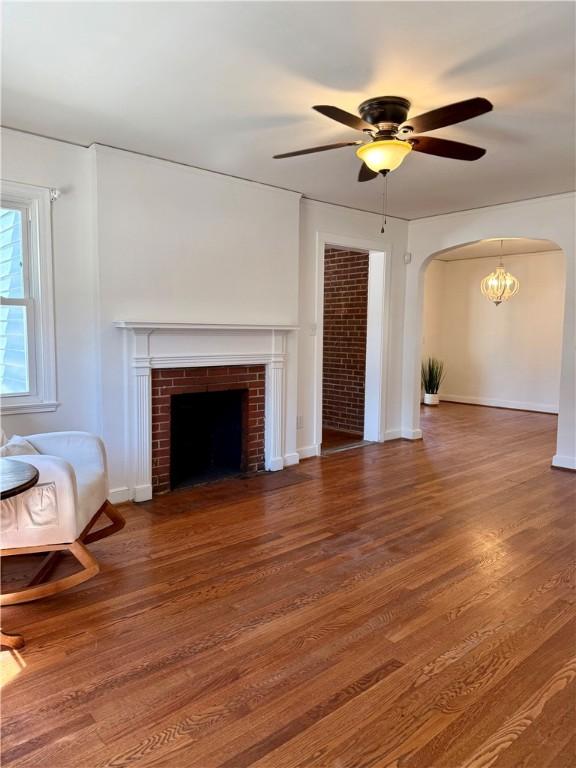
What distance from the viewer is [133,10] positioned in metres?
2.05

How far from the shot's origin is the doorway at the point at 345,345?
242 inches

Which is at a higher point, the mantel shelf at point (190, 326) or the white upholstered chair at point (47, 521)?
the mantel shelf at point (190, 326)

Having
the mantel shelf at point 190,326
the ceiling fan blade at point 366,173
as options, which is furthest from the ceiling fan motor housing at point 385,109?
the mantel shelf at point 190,326

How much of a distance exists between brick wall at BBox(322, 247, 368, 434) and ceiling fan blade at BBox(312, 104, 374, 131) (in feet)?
11.0

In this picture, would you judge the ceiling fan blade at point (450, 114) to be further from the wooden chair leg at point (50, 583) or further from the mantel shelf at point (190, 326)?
the wooden chair leg at point (50, 583)

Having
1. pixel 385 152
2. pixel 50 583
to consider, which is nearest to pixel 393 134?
pixel 385 152

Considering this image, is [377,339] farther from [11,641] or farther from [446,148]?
[11,641]

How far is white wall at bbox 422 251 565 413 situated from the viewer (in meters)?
8.16

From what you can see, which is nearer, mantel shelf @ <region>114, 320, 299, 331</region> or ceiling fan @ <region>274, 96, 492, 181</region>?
ceiling fan @ <region>274, 96, 492, 181</region>

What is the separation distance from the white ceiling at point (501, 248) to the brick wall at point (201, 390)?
4.13 meters

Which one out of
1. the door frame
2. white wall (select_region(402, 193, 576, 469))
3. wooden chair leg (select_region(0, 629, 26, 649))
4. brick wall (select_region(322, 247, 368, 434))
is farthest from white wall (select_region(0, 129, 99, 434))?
white wall (select_region(402, 193, 576, 469))

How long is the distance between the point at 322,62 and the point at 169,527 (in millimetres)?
2782

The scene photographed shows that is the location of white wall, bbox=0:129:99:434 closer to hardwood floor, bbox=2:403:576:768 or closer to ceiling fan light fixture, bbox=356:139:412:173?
hardwood floor, bbox=2:403:576:768

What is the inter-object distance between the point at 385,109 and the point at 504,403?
7.01 meters
